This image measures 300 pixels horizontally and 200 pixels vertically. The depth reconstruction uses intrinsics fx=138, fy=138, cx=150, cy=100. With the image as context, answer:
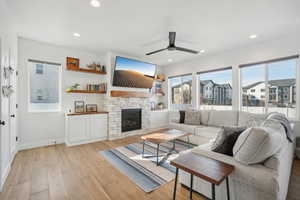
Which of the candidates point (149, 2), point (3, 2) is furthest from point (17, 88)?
point (149, 2)

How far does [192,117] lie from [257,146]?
2861 mm

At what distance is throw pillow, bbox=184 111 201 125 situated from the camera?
4.14 m

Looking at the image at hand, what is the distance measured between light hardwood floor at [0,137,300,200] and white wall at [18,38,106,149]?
0.58 meters

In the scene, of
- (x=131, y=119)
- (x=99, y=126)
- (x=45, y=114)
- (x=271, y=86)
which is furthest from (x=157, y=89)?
(x=45, y=114)

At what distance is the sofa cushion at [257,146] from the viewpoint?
52.1 inches

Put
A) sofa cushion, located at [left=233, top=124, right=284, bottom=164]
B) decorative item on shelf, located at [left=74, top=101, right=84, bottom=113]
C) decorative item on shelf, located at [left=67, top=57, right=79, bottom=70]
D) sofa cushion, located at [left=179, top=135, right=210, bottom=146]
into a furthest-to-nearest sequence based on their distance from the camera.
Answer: decorative item on shelf, located at [left=74, top=101, right=84, bottom=113]
decorative item on shelf, located at [left=67, top=57, right=79, bottom=70]
sofa cushion, located at [left=179, top=135, right=210, bottom=146]
sofa cushion, located at [left=233, top=124, right=284, bottom=164]

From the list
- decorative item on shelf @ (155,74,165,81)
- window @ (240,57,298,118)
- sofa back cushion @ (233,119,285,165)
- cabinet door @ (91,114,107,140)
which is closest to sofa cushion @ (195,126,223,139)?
window @ (240,57,298,118)

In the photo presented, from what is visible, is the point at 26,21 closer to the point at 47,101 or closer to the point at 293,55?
the point at 47,101

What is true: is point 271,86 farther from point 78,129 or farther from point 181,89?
point 78,129

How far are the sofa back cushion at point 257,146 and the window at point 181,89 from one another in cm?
388

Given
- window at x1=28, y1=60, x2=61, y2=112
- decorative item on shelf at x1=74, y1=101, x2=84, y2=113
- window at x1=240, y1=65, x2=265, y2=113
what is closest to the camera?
window at x1=28, y1=60, x2=61, y2=112

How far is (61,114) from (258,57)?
217 inches

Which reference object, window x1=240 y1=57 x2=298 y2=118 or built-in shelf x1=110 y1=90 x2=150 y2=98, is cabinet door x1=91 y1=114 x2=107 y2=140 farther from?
window x1=240 y1=57 x2=298 y2=118

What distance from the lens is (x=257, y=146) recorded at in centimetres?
133
